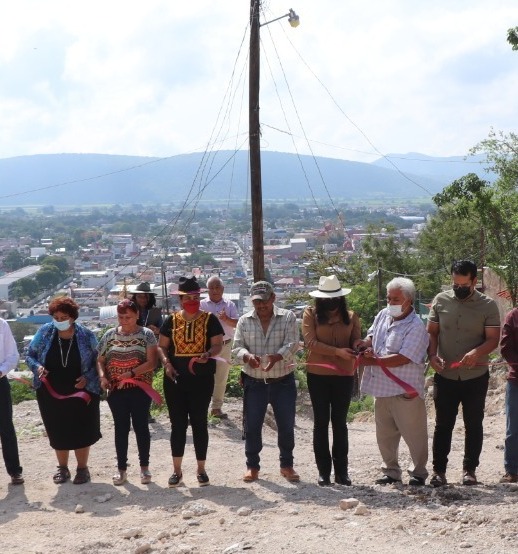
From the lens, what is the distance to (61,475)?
815 centimetres

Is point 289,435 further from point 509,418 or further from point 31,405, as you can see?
point 31,405

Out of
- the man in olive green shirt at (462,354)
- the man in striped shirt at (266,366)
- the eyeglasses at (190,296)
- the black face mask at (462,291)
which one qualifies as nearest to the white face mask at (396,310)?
the man in olive green shirt at (462,354)

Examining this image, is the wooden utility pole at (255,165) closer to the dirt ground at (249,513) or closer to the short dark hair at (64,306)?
the dirt ground at (249,513)

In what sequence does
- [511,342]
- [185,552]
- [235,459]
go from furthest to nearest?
[235,459] < [511,342] < [185,552]

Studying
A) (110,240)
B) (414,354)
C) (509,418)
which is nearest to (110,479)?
(414,354)

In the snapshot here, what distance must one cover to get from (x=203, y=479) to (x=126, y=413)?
35.9 inches

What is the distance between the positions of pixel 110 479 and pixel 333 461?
2.15m

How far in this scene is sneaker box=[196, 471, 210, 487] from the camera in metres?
7.84

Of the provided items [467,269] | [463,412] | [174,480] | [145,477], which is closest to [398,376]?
[463,412]

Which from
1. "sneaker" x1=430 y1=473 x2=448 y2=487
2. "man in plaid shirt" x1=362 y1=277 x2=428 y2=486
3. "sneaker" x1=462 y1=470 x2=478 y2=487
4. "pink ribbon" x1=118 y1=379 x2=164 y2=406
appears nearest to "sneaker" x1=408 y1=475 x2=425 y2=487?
"man in plaid shirt" x1=362 y1=277 x2=428 y2=486

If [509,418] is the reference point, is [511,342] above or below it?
above

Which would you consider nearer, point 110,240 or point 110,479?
point 110,479

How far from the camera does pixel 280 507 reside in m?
6.97

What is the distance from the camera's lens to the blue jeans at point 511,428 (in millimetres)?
7578
